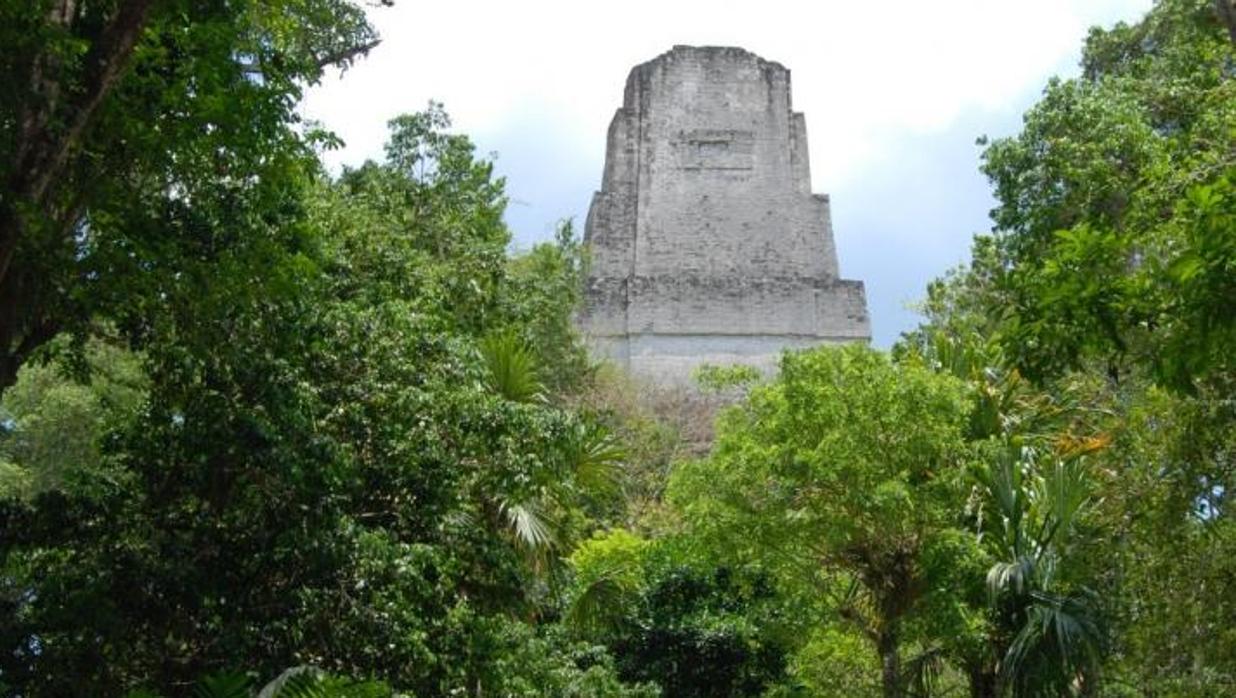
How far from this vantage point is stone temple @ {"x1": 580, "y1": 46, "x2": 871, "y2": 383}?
1021 inches

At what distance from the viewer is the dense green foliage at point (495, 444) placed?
6551 millimetres

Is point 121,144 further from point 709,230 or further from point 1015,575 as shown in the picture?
point 709,230

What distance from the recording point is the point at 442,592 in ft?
27.8

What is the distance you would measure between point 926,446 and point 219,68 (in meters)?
5.87

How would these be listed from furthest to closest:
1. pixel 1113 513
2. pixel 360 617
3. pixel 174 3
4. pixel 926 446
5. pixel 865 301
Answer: pixel 865 301 → pixel 926 446 → pixel 1113 513 → pixel 360 617 → pixel 174 3

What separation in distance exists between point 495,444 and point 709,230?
18.8 meters

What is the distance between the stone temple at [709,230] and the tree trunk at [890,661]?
14.5 meters

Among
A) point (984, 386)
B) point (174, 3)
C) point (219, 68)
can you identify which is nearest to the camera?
point (174, 3)

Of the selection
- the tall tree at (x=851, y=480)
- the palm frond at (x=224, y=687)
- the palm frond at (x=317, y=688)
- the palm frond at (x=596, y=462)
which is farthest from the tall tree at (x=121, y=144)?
the tall tree at (x=851, y=480)

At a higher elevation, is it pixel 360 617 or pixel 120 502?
pixel 120 502

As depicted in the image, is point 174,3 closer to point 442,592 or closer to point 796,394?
point 442,592

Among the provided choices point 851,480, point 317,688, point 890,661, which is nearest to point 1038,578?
point 890,661

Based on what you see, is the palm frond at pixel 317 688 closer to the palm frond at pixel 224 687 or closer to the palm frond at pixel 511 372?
the palm frond at pixel 224 687

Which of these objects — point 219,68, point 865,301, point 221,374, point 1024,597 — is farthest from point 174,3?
point 865,301
